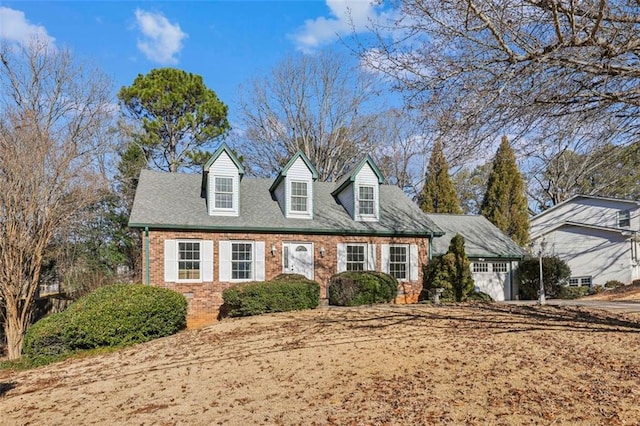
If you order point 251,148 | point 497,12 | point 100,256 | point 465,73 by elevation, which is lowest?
point 100,256

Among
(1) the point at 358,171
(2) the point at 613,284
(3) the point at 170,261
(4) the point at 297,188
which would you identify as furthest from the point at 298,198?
(2) the point at 613,284

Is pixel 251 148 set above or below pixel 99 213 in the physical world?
above

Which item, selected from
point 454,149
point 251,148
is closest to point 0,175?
point 454,149

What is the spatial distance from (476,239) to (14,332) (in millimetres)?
16952

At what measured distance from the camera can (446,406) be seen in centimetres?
538

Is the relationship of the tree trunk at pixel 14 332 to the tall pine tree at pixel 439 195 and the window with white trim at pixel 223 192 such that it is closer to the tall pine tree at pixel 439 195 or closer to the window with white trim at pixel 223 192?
the window with white trim at pixel 223 192

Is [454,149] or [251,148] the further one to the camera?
[251,148]

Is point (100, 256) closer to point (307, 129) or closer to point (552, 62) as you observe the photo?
point (307, 129)

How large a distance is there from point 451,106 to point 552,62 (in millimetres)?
1436

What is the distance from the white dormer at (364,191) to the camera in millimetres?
17906

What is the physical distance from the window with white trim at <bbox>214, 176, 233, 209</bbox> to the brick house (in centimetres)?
3

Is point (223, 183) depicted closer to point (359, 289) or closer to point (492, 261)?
point (359, 289)

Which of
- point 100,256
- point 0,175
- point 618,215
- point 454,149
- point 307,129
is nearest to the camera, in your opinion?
point 454,149

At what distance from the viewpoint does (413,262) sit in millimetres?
17766
